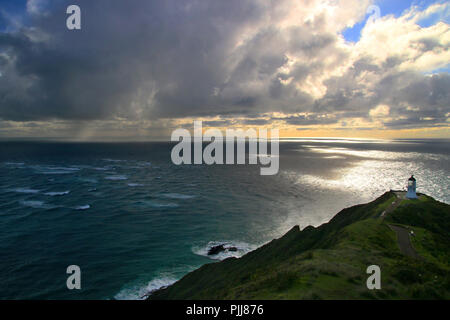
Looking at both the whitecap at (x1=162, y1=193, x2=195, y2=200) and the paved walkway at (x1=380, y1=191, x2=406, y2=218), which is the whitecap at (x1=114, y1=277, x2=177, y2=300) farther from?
the whitecap at (x1=162, y1=193, x2=195, y2=200)

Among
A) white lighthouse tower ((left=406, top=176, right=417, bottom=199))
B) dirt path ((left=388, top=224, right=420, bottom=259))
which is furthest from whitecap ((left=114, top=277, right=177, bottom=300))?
white lighthouse tower ((left=406, top=176, right=417, bottom=199))

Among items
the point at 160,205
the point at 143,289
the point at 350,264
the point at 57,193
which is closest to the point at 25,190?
the point at 57,193

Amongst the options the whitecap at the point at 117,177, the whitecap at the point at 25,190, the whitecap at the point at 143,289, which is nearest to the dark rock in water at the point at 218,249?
the whitecap at the point at 143,289

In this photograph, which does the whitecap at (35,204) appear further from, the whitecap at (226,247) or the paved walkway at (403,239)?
the paved walkway at (403,239)

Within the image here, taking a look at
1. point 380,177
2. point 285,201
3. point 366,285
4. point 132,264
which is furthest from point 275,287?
point 380,177

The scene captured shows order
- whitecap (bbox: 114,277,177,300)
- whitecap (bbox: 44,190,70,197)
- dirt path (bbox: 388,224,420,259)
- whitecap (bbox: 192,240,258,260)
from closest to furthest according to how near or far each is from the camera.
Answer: dirt path (bbox: 388,224,420,259)
whitecap (bbox: 114,277,177,300)
whitecap (bbox: 192,240,258,260)
whitecap (bbox: 44,190,70,197)

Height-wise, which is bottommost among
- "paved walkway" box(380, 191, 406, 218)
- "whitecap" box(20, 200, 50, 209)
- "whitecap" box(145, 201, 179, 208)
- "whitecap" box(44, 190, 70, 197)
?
"whitecap" box(145, 201, 179, 208)

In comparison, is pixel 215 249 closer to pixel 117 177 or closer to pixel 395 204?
pixel 395 204
